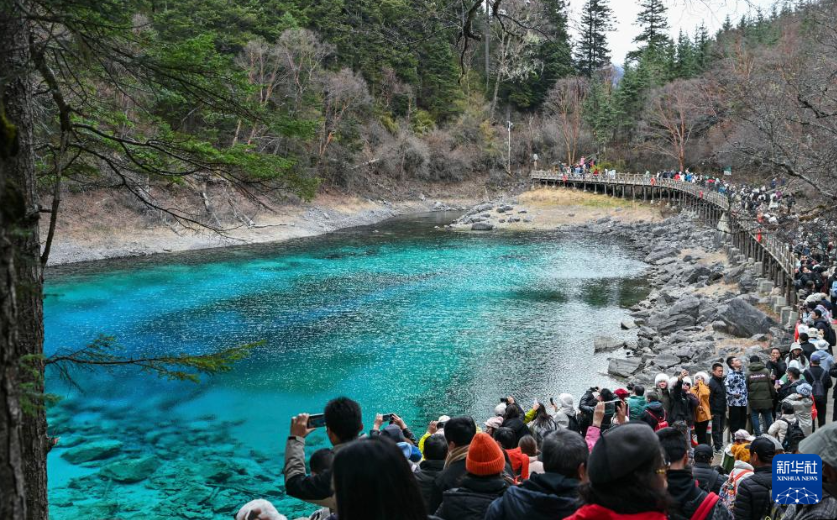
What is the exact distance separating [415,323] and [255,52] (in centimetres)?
2144

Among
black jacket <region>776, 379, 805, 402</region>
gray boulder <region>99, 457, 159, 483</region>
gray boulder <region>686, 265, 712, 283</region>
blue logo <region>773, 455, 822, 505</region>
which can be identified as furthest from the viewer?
gray boulder <region>686, 265, 712, 283</region>

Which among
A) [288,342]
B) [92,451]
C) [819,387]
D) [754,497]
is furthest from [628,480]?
[288,342]

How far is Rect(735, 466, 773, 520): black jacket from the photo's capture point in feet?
12.7

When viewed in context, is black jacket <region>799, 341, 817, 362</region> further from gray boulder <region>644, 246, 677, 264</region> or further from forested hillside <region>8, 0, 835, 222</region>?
gray boulder <region>644, 246, 677, 264</region>

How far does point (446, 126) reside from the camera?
52.8m

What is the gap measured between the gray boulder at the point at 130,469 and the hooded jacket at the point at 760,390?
8.02 meters

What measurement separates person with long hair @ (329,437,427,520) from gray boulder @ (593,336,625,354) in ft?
44.2

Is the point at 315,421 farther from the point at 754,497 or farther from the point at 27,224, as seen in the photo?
the point at 754,497

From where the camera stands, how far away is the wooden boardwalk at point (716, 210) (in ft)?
48.7

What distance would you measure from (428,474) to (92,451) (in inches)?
311

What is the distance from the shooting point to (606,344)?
48.8 ft

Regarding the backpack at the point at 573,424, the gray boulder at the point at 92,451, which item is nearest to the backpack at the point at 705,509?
the backpack at the point at 573,424

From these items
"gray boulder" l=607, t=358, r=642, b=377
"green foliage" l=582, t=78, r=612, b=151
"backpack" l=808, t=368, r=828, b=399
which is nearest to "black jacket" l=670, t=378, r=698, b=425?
"backpack" l=808, t=368, r=828, b=399

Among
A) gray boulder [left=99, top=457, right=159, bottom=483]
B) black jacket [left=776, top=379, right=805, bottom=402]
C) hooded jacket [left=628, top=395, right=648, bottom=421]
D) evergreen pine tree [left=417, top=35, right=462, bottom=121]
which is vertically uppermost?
evergreen pine tree [left=417, top=35, right=462, bottom=121]
